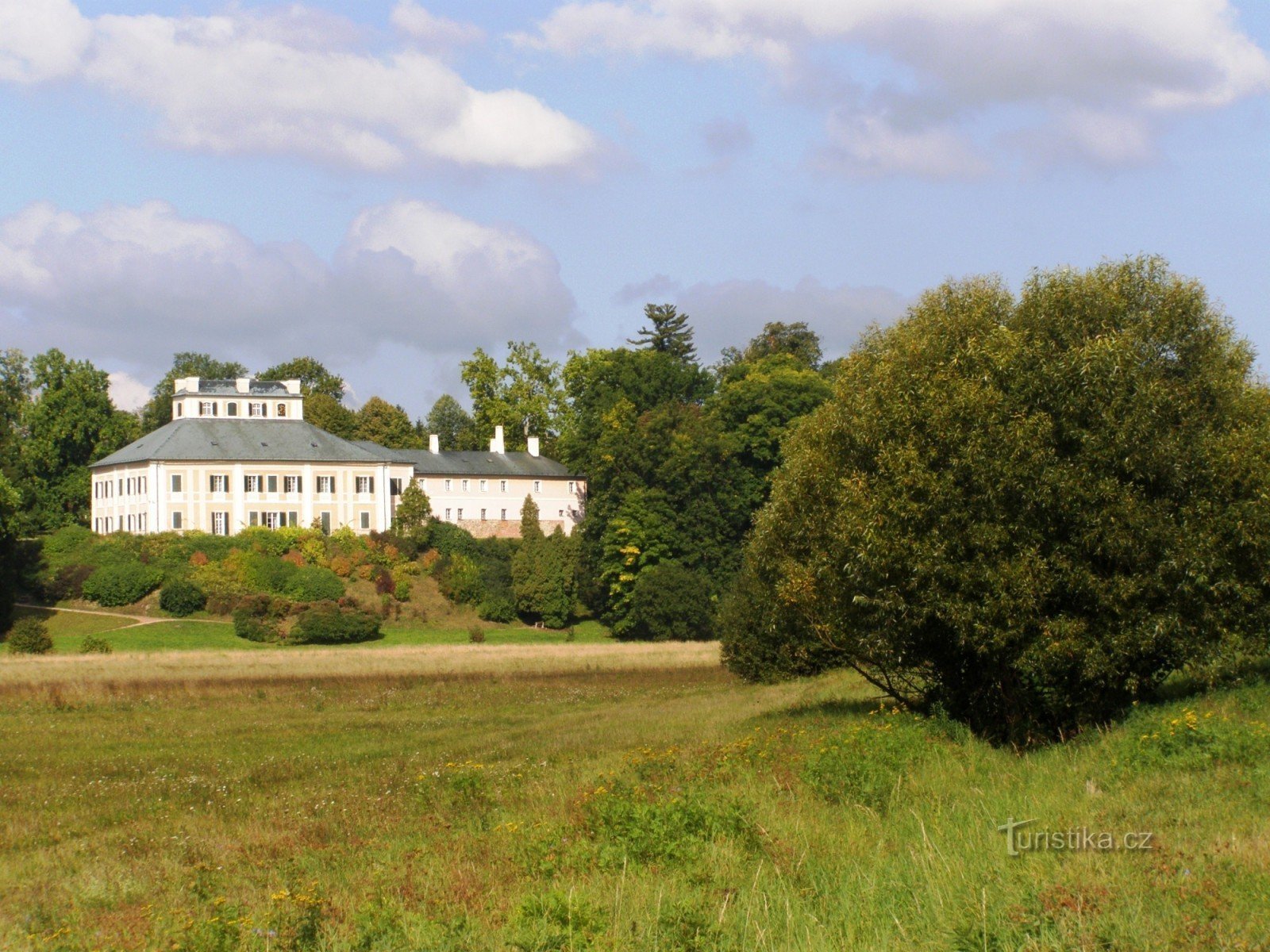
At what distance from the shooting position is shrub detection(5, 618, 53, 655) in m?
55.3

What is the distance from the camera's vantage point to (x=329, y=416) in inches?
4547

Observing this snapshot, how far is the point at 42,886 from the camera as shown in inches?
482

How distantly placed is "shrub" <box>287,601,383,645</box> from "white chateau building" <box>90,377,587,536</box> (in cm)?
2094

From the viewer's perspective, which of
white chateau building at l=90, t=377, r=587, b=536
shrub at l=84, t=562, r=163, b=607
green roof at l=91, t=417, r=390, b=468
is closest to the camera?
shrub at l=84, t=562, r=163, b=607

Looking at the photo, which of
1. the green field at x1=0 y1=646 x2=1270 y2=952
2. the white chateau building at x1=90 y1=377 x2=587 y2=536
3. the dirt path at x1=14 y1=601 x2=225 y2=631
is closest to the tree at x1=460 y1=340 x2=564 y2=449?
the white chateau building at x1=90 y1=377 x2=587 y2=536

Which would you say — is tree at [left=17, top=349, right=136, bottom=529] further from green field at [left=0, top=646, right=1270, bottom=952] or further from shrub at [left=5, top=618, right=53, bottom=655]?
green field at [left=0, top=646, right=1270, bottom=952]

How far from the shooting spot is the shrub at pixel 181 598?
69750mm

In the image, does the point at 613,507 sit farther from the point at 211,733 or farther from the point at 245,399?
the point at 211,733

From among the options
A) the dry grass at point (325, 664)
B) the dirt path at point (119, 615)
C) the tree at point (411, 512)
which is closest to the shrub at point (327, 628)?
the dirt path at point (119, 615)

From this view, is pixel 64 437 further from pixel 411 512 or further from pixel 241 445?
pixel 411 512

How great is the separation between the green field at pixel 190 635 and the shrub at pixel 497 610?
1.69 m

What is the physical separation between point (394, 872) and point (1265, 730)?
9.18 m

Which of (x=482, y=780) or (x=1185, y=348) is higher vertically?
(x=1185, y=348)

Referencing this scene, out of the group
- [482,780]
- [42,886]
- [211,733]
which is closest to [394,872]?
[42,886]
